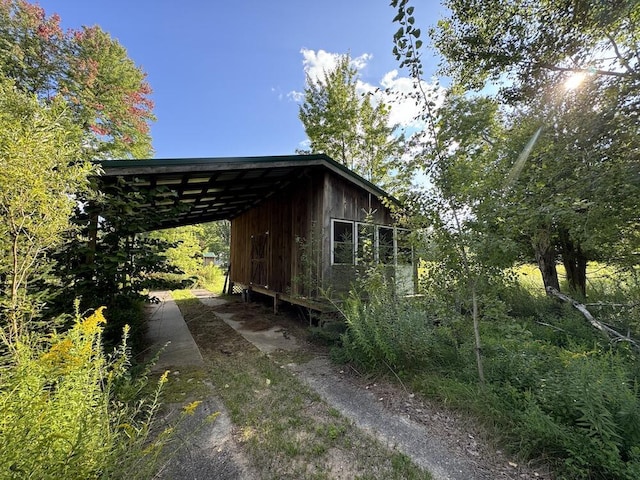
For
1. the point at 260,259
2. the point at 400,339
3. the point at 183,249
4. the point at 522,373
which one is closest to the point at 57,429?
the point at 400,339

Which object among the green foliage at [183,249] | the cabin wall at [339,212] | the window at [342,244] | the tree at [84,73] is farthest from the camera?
the green foliage at [183,249]

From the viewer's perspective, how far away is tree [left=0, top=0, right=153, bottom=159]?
33.1 feet

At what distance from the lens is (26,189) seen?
79.7 inches

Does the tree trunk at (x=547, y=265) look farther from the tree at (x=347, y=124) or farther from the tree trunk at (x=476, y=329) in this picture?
the tree at (x=347, y=124)

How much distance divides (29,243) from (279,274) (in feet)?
19.8

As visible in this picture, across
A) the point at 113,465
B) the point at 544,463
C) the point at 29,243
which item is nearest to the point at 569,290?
the point at 544,463

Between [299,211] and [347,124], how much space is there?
9777 millimetres

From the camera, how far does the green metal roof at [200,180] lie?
3764 mm

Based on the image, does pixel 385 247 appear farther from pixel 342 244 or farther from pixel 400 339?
pixel 400 339

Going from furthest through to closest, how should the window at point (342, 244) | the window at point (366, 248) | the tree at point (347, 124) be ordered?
the tree at point (347, 124) → the window at point (342, 244) → the window at point (366, 248)

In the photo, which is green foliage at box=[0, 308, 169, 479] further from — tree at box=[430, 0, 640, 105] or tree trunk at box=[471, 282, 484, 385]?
tree at box=[430, 0, 640, 105]

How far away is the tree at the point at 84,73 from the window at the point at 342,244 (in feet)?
30.4

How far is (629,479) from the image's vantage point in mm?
1609

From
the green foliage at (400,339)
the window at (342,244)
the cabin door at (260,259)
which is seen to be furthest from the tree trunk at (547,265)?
the cabin door at (260,259)
